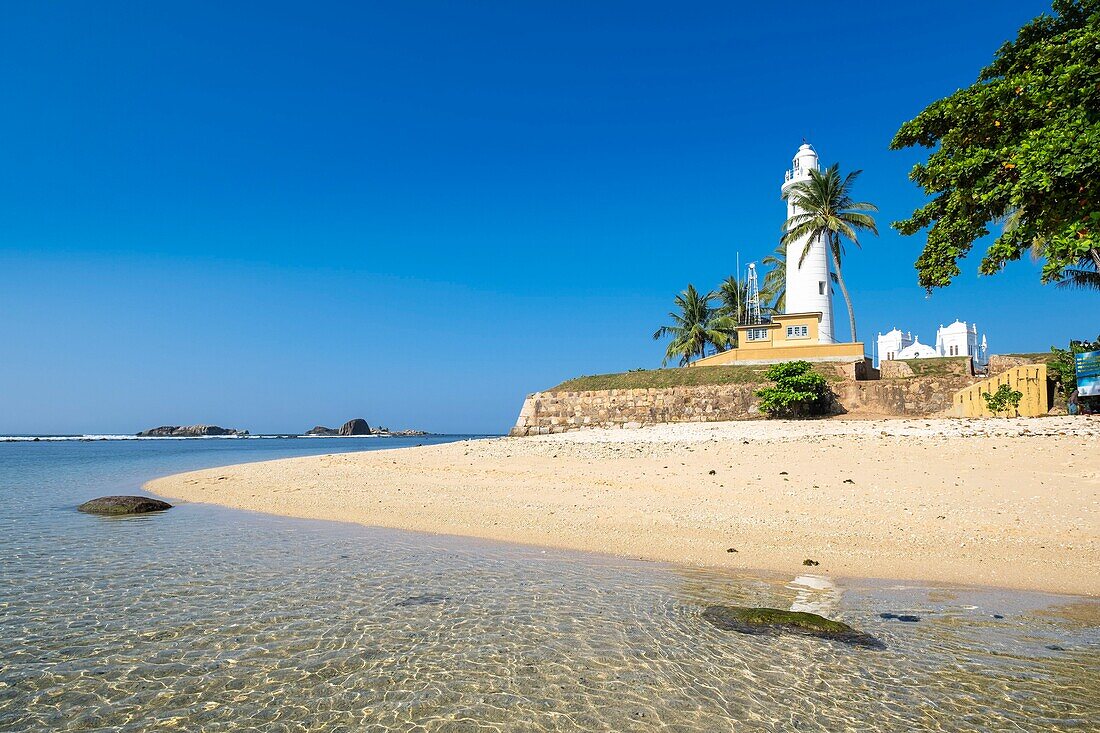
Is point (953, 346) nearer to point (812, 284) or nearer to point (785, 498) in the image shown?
point (812, 284)

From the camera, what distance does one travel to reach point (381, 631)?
18.7 ft

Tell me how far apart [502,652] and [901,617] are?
416 cm

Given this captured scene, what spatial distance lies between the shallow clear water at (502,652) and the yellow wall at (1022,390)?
22.9m

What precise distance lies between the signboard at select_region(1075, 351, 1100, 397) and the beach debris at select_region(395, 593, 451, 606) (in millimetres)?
25025

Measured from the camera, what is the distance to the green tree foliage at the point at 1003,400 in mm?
24047

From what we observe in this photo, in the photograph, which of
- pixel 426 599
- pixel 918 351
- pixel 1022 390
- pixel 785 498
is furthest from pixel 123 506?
pixel 918 351

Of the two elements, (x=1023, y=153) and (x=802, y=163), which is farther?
(x=802, y=163)

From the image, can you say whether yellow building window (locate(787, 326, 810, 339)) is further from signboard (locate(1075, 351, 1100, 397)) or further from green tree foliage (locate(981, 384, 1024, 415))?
signboard (locate(1075, 351, 1100, 397))

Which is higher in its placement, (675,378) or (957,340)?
(957,340)

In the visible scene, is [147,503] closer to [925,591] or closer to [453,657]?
[453,657]

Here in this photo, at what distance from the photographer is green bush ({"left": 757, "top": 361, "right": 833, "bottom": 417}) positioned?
110 feet

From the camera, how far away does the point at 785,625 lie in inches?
223

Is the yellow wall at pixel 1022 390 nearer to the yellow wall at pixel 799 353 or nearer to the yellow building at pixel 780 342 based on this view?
the yellow wall at pixel 799 353

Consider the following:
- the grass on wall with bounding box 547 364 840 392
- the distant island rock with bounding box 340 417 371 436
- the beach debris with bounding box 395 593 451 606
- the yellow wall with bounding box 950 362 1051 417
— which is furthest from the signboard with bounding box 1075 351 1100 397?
the distant island rock with bounding box 340 417 371 436
